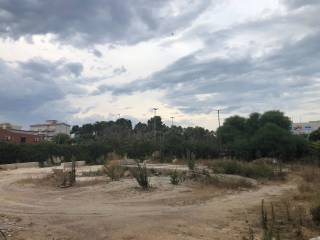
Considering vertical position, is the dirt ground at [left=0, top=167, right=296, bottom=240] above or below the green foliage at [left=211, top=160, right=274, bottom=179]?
below

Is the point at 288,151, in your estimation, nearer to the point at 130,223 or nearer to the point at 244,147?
the point at 244,147

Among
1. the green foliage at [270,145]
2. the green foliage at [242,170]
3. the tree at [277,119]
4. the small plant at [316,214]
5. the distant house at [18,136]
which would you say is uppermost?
the distant house at [18,136]

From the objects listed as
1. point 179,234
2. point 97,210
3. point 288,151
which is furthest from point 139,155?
point 179,234

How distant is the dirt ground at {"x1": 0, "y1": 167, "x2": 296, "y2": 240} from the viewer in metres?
10.3

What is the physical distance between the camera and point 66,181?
2098cm

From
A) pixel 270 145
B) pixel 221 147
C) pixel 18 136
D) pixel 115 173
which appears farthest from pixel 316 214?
pixel 18 136

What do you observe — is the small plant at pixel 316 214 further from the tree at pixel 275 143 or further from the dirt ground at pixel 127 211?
the tree at pixel 275 143

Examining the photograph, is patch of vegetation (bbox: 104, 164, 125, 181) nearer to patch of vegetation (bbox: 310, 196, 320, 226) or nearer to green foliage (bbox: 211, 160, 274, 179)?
green foliage (bbox: 211, 160, 274, 179)

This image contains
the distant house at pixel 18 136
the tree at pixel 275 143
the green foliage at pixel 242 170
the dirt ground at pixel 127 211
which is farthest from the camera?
the distant house at pixel 18 136

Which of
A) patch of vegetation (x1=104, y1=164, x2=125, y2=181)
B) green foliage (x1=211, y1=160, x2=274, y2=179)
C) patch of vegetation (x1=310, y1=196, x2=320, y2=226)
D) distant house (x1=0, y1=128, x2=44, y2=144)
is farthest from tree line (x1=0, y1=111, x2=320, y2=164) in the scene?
patch of vegetation (x1=310, y1=196, x2=320, y2=226)

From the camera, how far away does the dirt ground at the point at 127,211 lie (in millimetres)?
10305

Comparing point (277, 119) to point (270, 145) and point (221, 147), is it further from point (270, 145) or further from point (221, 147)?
point (270, 145)

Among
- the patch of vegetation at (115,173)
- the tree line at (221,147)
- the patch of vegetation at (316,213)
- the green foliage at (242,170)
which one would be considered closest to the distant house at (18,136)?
the tree line at (221,147)

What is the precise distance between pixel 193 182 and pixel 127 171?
5.41 metres
